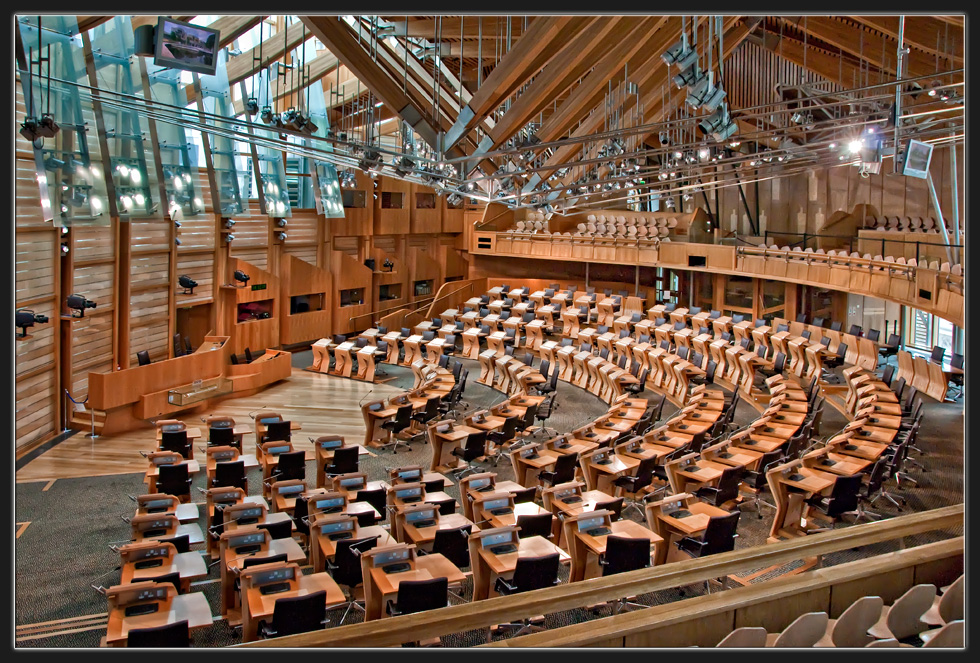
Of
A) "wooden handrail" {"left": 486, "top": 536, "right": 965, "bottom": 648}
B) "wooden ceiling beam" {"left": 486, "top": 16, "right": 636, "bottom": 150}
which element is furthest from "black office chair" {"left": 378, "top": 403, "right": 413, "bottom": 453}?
"wooden handrail" {"left": 486, "top": 536, "right": 965, "bottom": 648}

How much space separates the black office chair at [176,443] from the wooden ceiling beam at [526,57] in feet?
19.7

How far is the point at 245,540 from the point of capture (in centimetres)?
820

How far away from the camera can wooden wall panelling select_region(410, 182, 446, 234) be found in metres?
26.4

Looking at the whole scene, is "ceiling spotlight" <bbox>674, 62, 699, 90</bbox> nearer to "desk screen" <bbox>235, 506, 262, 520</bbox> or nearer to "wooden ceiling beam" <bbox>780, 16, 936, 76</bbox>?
"desk screen" <bbox>235, 506, 262, 520</bbox>

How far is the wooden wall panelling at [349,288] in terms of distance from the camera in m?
23.8

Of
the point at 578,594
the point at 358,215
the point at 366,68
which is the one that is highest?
the point at 366,68

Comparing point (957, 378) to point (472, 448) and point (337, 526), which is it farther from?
point (337, 526)

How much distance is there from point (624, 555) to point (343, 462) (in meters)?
4.84

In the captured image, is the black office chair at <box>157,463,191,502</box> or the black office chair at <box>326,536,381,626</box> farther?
the black office chair at <box>157,463,191,502</box>

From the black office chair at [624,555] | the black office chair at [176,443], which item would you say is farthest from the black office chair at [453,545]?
the black office chair at [176,443]

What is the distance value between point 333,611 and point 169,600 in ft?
6.07

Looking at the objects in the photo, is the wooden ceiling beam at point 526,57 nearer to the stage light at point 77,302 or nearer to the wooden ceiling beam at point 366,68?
the wooden ceiling beam at point 366,68

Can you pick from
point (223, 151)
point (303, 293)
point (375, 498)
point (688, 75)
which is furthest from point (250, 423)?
point (688, 75)

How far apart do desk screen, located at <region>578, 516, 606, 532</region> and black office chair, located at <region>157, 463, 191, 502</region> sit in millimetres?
5127
